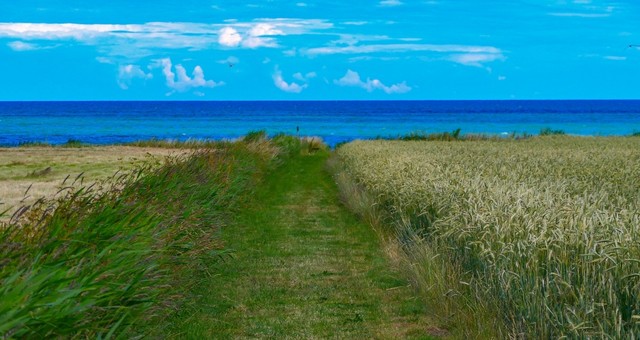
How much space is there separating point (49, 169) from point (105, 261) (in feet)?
104

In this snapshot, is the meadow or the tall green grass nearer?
the tall green grass

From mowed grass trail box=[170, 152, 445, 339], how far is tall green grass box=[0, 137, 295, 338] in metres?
0.55

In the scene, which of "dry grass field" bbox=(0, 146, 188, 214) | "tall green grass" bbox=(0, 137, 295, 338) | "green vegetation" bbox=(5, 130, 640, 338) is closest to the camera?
"tall green grass" bbox=(0, 137, 295, 338)

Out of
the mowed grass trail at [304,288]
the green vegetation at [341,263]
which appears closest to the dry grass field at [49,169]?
the mowed grass trail at [304,288]

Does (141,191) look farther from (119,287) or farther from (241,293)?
(119,287)

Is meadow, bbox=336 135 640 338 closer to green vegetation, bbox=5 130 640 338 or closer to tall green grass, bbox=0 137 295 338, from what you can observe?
green vegetation, bbox=5 130 640 338

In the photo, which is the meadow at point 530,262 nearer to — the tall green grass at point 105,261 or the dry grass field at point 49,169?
the tall green grass at point 105,261

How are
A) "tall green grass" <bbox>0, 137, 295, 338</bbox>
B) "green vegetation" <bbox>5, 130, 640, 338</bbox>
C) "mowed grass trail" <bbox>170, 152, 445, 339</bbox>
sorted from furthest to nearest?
"mowed grass trail" <bbox>170, 152, 445, 339</bbox> → "green vegetation" <bbox>5, 130, 640, 338</bbox> → "tall green grass" <bbox>0, 137, 295, 338</bbox>

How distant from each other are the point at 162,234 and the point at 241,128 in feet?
426

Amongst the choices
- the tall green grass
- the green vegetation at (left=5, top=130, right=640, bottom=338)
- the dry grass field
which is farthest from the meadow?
the dry grass field

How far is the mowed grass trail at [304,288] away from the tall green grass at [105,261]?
552 mm

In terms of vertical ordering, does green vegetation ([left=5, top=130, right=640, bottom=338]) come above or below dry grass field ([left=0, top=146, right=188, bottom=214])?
above

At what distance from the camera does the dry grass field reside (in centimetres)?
2759

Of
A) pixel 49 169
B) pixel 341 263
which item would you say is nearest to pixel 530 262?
pixel 341 263
